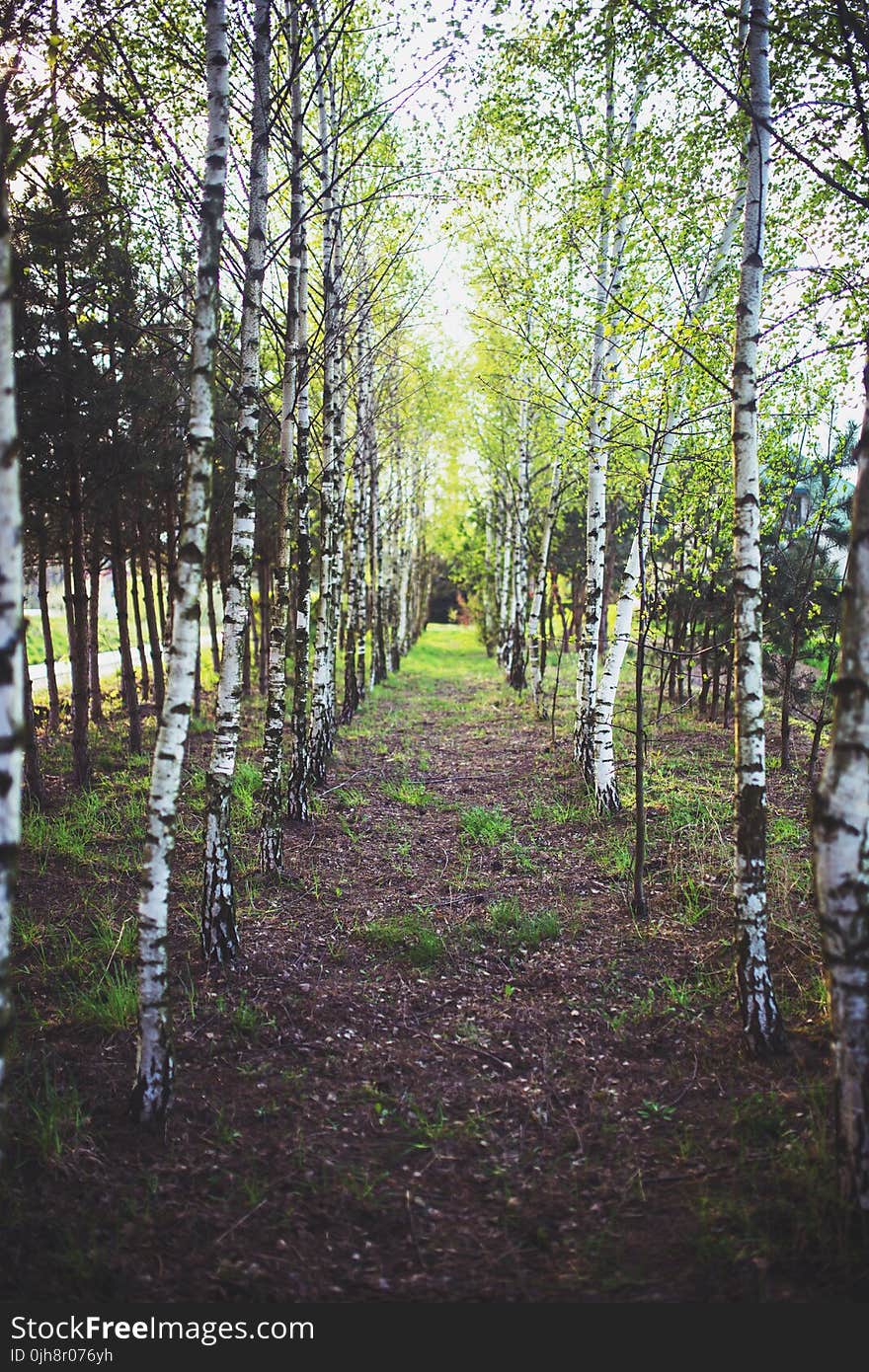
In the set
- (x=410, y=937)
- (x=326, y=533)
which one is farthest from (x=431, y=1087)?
(x=326, y=533)

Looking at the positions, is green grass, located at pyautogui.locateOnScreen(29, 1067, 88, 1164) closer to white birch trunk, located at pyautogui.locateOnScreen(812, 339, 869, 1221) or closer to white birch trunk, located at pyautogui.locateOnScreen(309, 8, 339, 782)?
white birch trunk, located at pyautogui.locateOnScreen(812, 339, 869, 1221)

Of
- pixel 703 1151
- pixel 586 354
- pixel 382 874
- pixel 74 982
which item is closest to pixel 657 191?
pixel 586 354

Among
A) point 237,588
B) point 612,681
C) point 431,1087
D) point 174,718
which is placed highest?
point 237,588

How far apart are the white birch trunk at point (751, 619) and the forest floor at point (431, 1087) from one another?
41 centimetres

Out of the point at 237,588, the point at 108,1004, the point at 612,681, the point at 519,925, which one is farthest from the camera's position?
→ the point at 612,681

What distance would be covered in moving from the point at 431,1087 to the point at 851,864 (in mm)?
2684

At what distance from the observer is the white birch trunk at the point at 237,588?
5234 mm

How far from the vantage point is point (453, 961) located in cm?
564

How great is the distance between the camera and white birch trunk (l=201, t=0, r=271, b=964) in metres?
5.23

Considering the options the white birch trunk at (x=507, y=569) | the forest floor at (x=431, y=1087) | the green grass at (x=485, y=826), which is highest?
the white birch trunk at (x=507, y=569)

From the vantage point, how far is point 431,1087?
13.9 feet

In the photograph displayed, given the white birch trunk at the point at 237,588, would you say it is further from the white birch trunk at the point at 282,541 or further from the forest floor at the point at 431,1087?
the white birch trunk at the point at 282,541

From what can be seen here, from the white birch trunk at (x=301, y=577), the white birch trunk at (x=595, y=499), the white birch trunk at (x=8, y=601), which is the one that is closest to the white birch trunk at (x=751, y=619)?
the white birch trunk at (x=595, y=499)

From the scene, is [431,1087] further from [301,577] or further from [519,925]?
[301,577]
